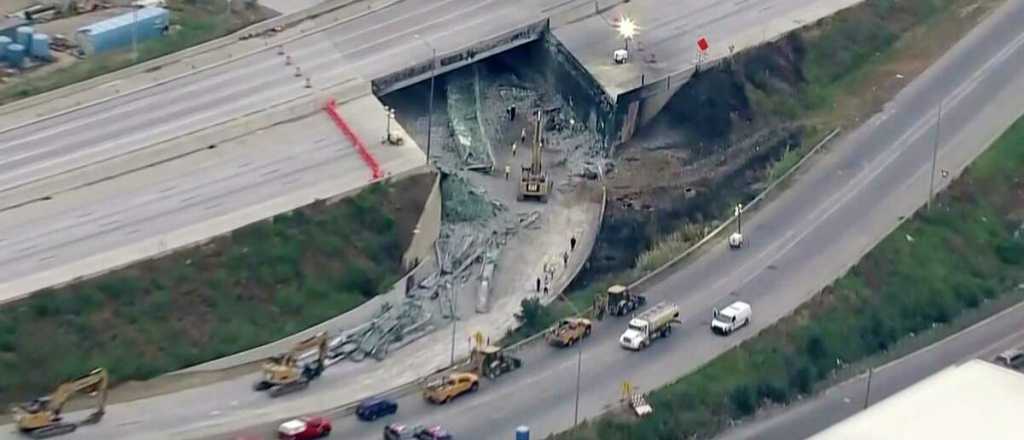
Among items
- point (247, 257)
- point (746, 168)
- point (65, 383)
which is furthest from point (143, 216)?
point (746, 168)

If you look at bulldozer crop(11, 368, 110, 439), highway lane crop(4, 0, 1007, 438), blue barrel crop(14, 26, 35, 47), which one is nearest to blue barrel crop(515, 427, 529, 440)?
highway lane crop(4, 0, 1007, 438)

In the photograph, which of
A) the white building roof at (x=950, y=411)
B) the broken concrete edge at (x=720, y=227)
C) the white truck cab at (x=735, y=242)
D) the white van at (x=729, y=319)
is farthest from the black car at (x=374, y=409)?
the white truck cab at (x=735, y=242)

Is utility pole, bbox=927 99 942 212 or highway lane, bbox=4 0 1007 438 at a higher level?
utility pole, bbox=927 99 942 212

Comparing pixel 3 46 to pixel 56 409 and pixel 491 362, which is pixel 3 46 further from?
pixel 491 362

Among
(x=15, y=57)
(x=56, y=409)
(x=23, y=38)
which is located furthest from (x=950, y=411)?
(x=23, y=38)

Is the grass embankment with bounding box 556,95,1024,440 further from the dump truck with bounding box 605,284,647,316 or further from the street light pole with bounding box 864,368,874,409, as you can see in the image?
the dump truck with bounding box 605,284,647,316
